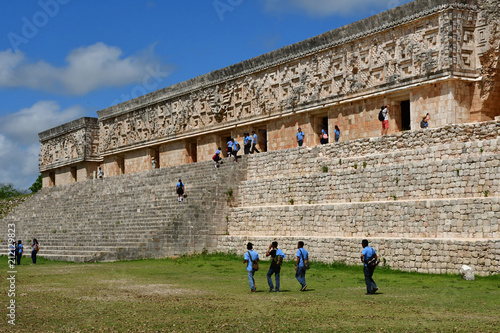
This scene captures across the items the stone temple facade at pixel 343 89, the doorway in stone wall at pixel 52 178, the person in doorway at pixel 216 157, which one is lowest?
the person in doorway at pixel 216 157

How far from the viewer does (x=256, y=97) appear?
75.9ft

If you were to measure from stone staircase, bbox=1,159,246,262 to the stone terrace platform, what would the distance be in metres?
0.04

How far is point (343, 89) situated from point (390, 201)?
606 cm

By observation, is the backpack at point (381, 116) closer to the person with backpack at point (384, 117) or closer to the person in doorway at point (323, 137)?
the person with backpack at point (384, 117)

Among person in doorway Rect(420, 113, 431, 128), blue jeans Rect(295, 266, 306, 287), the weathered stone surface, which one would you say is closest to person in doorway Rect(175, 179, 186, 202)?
person in doorway Rect(420, 113, 431, 128)

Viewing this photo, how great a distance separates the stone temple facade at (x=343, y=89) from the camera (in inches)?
655

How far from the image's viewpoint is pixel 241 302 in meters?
9.40

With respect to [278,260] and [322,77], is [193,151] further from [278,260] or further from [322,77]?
[278,260]

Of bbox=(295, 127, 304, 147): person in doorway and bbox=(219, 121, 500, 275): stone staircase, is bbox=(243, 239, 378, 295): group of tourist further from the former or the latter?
bbox=(295, 127, 304, 147): person in doorway

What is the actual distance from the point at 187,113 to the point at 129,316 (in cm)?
1939

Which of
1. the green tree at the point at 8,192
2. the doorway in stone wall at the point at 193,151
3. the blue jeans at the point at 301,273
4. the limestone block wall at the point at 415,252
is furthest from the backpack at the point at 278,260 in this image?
the green tree at the point at 8,192

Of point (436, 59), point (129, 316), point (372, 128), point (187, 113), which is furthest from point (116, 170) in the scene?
point (129, 316)

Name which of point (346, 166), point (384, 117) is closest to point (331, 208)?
point (346, 166)

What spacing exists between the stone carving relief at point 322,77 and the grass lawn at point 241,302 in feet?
21.3
